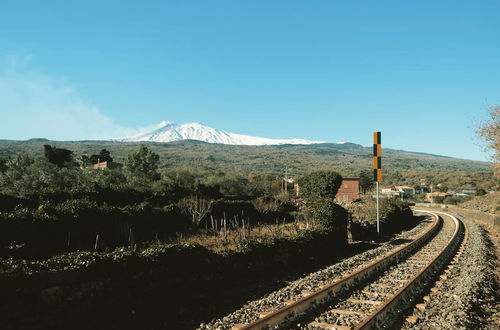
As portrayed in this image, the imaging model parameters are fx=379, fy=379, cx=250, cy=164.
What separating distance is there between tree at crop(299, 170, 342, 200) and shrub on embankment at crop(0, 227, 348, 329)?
1574 inches

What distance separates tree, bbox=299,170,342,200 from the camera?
168 feet

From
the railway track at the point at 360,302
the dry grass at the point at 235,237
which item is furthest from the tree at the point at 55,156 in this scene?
the railway track at the point at 360,302

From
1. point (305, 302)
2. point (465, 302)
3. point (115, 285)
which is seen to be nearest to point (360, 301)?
point (305, 302)

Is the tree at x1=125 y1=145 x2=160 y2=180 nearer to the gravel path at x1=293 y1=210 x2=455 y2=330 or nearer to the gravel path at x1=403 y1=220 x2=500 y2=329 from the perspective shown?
the gravel path at x1=293 y1=210 x2=455 y2=330

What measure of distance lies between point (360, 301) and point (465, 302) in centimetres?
235

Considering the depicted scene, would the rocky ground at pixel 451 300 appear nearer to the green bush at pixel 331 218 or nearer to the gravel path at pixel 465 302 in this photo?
the gravel path at pixel 465 302

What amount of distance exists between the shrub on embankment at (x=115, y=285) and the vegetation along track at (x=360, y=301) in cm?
232

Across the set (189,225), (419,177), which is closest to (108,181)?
(189,225)

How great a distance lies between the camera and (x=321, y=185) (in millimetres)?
51344

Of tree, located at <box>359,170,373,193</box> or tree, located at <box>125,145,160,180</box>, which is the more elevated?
tree, located at <box>125,145,160,180</box>

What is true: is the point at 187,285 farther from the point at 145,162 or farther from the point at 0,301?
the point at 145,162

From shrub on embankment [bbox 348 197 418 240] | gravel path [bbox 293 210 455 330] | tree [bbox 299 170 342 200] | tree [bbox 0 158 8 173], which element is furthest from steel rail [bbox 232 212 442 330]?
tree [bbox 0 158 8 173]

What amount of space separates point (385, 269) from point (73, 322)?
9.57m

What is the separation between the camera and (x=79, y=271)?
7867mm
